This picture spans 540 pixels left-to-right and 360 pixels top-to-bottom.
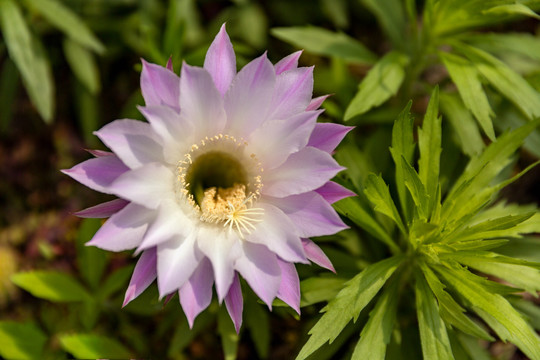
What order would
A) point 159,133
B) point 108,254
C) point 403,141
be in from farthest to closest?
point 108,254 → point 403,141 → point 159,133

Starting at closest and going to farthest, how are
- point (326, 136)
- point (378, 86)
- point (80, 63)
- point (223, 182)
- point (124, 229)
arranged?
1. point (124, 229)
2. point (326, 136)
3. point (223, 182)
4. point (378, 86)
5. point (80, 63)

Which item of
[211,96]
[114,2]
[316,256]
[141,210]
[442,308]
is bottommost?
[442,308]

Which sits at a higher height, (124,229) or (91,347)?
(124,229)

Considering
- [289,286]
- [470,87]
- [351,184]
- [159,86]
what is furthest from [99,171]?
[470,87]

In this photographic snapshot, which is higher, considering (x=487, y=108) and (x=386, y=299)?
(x=487, y=108)

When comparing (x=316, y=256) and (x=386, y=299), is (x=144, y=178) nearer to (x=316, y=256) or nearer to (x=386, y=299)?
(x=316, y=256)

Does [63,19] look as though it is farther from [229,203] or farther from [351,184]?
[351,184]

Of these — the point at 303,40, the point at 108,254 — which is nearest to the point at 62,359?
the point at 108,254

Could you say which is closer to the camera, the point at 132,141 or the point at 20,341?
the point at 132,141
